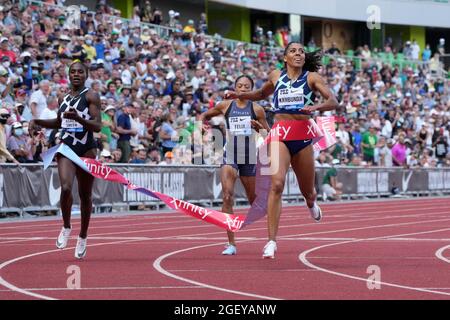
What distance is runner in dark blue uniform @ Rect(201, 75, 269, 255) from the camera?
13.9 metres

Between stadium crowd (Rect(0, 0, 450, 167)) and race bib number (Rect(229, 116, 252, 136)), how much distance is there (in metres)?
7.77

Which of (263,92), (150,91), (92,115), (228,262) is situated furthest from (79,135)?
(150,91)

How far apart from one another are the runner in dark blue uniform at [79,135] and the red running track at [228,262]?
0.41 meters

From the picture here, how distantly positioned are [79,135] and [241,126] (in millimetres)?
2333

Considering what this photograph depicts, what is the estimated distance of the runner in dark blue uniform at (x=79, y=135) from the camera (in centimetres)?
1253

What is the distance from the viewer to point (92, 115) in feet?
41.7

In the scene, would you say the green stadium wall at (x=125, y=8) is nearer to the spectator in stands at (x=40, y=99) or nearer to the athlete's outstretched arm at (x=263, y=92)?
the spectator in stands at (x=40, y=99)

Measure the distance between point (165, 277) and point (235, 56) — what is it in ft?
90.7

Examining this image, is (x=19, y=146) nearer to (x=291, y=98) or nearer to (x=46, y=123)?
(x=46, y=123)

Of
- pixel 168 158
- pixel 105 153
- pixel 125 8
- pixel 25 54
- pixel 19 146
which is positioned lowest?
pixel 168 158

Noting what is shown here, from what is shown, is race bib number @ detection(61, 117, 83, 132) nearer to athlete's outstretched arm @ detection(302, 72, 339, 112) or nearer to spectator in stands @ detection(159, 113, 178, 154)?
athlete's outstretched arm @ detection(302, 72, 339, 112)

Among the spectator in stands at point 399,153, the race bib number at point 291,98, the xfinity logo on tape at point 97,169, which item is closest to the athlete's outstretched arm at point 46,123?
the xfinity logo on tape at point 97,169

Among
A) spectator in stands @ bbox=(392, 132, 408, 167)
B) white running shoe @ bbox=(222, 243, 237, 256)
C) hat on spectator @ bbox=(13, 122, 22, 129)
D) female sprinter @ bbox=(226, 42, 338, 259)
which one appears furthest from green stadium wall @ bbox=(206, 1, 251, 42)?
female sprinter @ bbox=(226, 42, 338, 259)

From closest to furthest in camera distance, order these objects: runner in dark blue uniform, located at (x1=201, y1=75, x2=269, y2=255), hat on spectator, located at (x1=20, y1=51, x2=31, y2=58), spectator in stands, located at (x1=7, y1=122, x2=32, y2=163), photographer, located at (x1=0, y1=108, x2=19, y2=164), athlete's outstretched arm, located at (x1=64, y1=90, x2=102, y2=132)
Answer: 1. athlete's outstretched arm, located at (x1=64, y1=90, x2=102, y2=132)
2. runner in dark blue uniform, located at (x1=201, y1=75, x2=269, y2=255)
3. photographer, located at (x1=0, y1=108, x2=19, y2=164)
4. spectator in stands, located at (x1=7, y1=122, x2=32, y2=163)
5. hat on spectator, located at (x1=20, y1=51, x2=31, y2=58)
